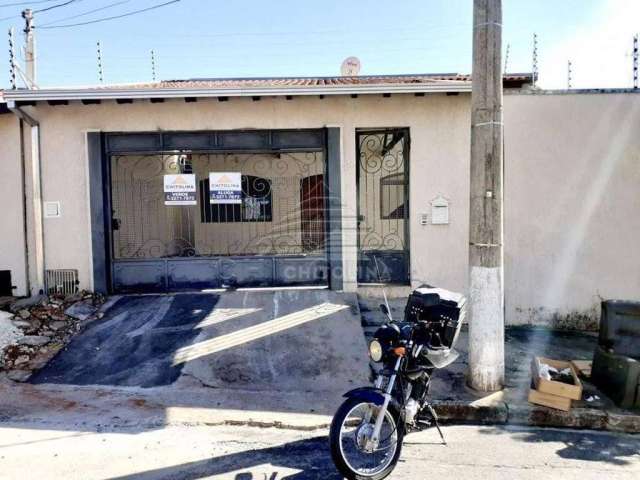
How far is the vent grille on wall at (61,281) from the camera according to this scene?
24.7 ft

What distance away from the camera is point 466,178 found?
7512 millimetres

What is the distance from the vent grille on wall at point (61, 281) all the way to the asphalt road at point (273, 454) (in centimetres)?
362

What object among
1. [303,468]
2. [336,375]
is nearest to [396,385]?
[303,468]

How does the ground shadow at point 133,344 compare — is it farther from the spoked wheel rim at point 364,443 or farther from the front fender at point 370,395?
the front fender at point 370,395

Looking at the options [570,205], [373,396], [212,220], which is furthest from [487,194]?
[212,220]

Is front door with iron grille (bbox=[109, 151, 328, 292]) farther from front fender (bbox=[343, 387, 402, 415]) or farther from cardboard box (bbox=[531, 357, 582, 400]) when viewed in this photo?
front fender (bbox=[343, 387, 402, 415])

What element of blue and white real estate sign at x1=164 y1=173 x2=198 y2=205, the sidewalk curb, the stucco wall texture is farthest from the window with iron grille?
the sidewalk curb

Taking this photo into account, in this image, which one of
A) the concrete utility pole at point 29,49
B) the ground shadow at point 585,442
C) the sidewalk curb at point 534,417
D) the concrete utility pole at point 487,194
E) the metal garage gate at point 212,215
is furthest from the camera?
the concrete utility pole at point 29,49

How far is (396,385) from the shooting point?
3.68 metres

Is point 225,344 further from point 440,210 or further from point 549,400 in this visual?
point 440,210

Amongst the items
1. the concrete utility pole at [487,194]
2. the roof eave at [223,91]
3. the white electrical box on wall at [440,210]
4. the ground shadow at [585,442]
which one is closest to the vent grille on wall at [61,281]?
the roof eave at [223,91]

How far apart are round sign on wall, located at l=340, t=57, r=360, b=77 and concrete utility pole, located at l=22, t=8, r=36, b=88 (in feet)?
20.6

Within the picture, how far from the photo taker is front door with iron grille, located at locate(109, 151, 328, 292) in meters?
7.69

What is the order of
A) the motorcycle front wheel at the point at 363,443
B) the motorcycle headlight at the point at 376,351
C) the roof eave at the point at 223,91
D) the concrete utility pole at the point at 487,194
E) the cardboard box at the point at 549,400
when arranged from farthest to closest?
the roof eave at the point at 223,91 → the concrete utility pole at the point at 487,194 → the cardboard box at the point at 549,400 → the motorcycle headlight at the point at 376,351 → the motorcycle front wheel at the point at 363,443
